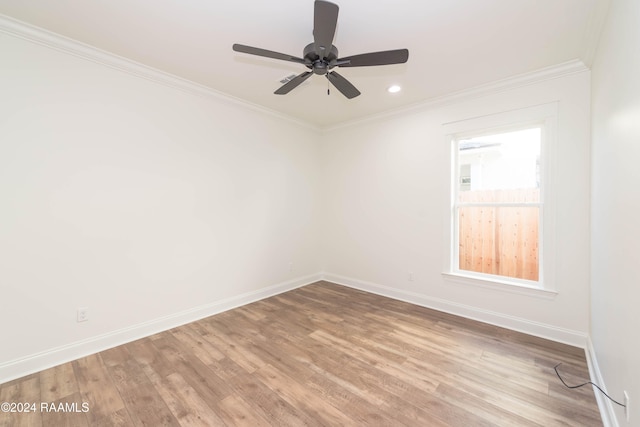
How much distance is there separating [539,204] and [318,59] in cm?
274

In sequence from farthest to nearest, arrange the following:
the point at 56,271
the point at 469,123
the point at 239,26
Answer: the point at 469,123
the point at 56,271
the point at 239,26

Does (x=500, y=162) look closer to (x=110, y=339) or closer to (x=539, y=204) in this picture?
(x=539, y=204)

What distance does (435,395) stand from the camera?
1.89 m

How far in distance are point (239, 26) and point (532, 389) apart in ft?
11.8

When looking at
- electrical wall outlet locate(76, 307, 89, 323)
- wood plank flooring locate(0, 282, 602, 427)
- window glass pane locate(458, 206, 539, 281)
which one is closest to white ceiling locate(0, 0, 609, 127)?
window glass pane locate(458, 206, 539, 281)

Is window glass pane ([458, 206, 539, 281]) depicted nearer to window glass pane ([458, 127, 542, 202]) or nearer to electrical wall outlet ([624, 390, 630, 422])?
window glass pane ([458, 127, 542, 202])

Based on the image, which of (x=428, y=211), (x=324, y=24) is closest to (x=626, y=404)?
(x=428, y=211)

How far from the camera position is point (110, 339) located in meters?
2.51

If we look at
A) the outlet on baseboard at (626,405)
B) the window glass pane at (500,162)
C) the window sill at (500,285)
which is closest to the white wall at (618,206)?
the outlet on baseboard at (626,405)

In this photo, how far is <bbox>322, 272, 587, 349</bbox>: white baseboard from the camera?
2590 millimetres

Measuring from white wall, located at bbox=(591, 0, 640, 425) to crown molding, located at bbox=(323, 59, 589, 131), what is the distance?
43cm

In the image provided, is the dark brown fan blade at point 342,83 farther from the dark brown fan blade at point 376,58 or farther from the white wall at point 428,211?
the white wall at point 428,211

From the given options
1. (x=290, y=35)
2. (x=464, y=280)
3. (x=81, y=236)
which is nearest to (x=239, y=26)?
(x=290, y=35)

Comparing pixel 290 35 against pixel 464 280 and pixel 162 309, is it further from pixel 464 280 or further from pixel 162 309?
pixel 464 280
